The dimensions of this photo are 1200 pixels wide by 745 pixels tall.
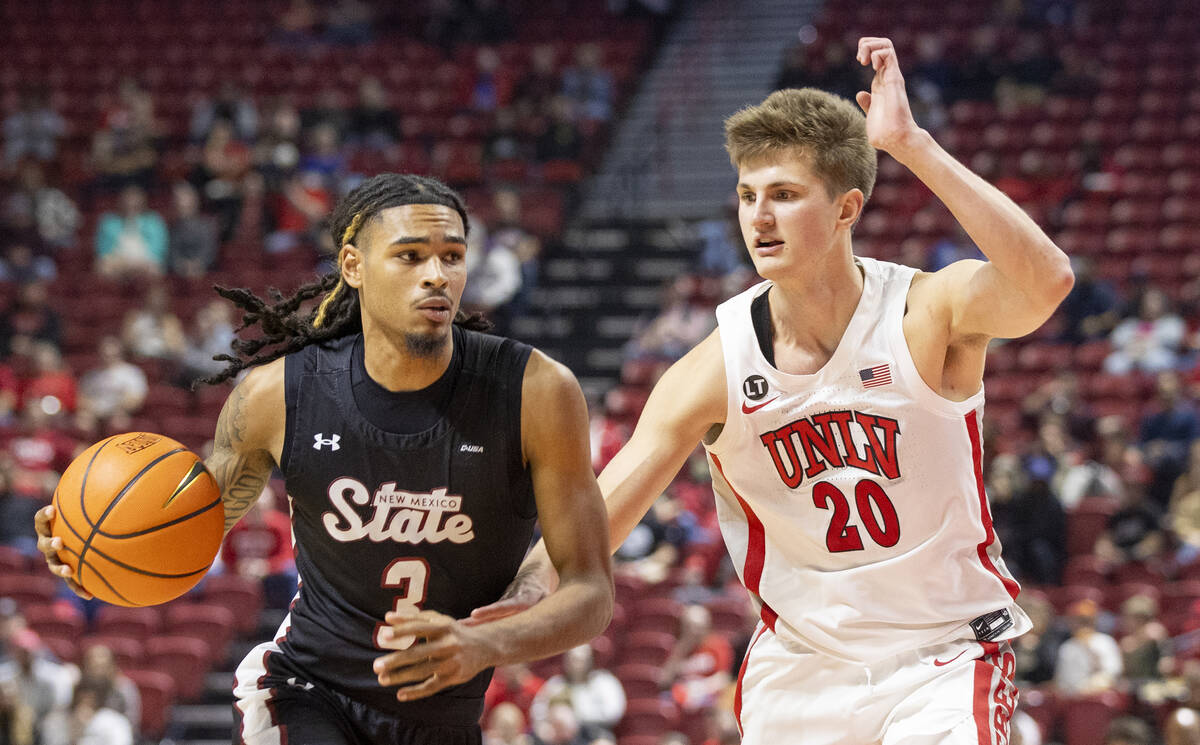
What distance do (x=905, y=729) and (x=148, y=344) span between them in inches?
430

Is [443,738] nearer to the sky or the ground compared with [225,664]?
nearer to the sky

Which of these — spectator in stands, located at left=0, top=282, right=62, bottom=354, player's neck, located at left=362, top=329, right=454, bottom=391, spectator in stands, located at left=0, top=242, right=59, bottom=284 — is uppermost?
spectator in stands, located at left=0, top=242, right=59, bottom=284

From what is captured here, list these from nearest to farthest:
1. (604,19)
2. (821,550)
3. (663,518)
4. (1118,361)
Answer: (821,550) → (663,518) → (1118,361) → (604,19)

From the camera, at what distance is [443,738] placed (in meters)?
3.39

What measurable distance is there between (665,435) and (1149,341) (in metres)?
8.91

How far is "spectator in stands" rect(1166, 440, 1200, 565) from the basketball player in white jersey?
6.56 metres

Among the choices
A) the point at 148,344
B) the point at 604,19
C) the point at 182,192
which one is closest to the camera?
the point at 148,344

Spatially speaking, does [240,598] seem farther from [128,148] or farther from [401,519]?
[128,148]

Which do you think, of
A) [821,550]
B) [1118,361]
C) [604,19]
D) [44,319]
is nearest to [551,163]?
[604,19]

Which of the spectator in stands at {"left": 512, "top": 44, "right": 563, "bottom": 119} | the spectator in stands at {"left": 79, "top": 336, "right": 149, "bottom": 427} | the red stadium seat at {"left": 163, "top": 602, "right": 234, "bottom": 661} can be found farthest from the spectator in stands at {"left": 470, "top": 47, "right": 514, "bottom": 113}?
the red stadium seat at {"left": 163, "top": 602, "right": 234, "bottom": 661}

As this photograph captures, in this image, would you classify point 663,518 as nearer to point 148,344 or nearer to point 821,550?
point 148,344

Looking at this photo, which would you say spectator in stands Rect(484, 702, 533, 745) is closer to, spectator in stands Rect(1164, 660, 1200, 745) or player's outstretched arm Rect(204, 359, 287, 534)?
spectator in stands Rect(1164, 660, 1200, 745)

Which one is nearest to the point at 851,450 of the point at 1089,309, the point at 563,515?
the point at 563,515

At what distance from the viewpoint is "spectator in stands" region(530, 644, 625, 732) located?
877cm
